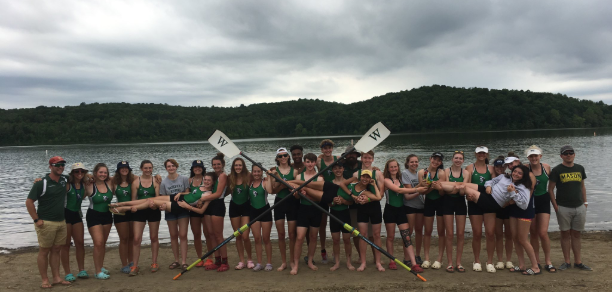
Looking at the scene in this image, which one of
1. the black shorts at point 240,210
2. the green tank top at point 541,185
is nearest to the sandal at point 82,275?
the black shorts at point 240,210

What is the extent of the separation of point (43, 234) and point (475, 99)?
386ft

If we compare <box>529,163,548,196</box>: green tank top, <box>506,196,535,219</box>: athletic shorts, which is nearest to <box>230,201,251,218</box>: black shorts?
<box>506,196,535,219</box>: athletic shorts

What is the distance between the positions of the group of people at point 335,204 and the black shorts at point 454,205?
15mm

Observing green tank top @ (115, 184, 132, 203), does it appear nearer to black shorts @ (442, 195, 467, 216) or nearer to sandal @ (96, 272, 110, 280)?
sandal @ (96, 272, 110, 280)

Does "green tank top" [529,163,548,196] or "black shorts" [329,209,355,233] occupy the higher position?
"green tank top" [529,163,548,196]

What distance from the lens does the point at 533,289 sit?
516 centimetres

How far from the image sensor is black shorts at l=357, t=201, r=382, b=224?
6.03 metres

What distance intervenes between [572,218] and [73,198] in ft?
25.7

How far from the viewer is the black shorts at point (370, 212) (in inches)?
237

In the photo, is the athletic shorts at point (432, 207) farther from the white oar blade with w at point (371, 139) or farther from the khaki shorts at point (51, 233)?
the khaki shorts at point (51, 233)

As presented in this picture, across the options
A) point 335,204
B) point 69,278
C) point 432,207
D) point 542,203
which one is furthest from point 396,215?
point 69,278

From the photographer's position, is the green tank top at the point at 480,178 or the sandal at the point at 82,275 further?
the sandal at the point at 82,275

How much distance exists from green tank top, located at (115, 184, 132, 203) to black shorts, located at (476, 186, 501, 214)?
5.65m

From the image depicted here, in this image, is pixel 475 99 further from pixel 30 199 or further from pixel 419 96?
pixel 30 199
